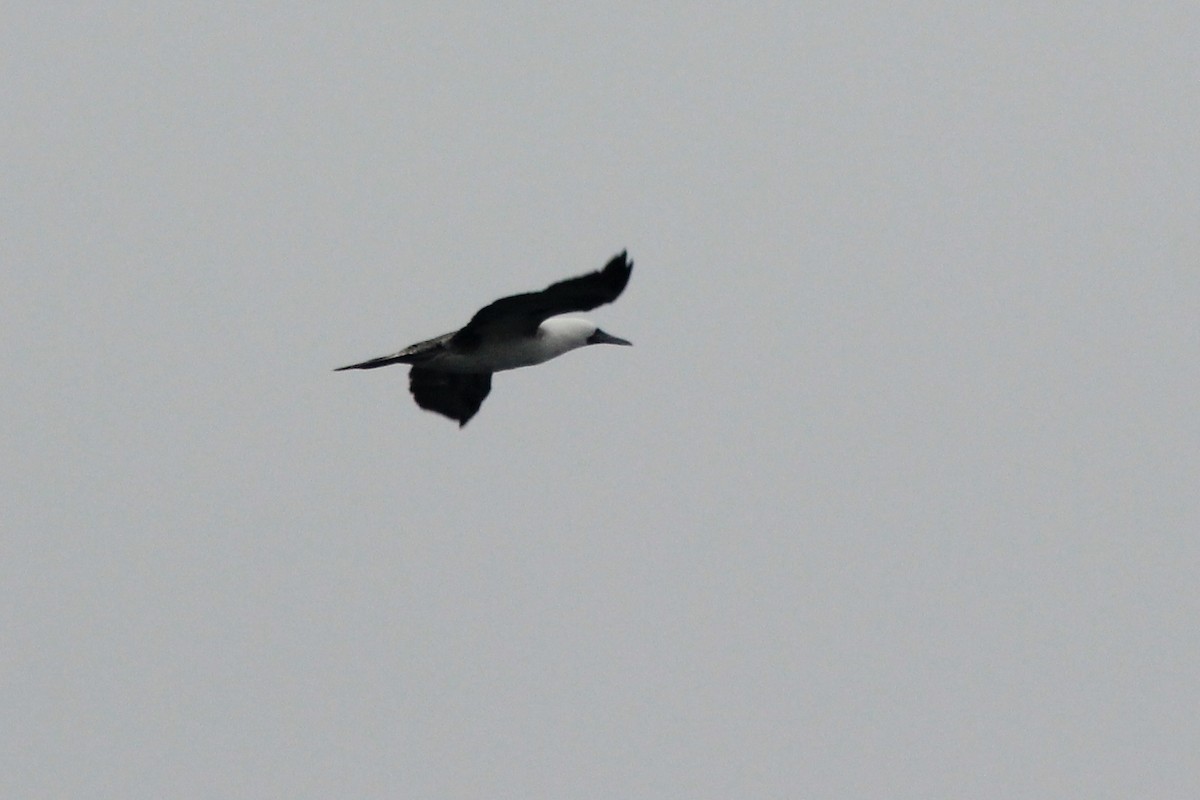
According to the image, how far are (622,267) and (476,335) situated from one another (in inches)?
86.7

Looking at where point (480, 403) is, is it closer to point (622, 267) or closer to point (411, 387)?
point (411, 387)

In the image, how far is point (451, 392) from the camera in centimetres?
1916

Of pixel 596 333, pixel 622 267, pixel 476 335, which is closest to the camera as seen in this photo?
pixel 622 267

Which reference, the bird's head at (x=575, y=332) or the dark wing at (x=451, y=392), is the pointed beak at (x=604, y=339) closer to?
the bird's head at (x=575, y=332)

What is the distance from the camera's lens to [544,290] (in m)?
16.2

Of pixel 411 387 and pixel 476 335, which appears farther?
pixel 411 387

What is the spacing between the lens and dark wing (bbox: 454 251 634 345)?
51.9 ft

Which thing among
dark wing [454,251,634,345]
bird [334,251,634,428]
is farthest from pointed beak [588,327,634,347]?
dark wing [454,251,634,345]

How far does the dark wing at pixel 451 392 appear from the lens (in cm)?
1908

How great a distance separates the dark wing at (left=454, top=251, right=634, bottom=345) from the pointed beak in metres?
0.97

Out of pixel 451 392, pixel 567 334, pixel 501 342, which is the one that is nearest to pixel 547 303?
pixel 501 342

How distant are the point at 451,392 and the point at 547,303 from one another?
2.77 meters

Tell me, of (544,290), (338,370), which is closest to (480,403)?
(338,370)

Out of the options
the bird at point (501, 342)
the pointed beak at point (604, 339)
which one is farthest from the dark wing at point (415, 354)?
the pointed beak at point (604, 339)
